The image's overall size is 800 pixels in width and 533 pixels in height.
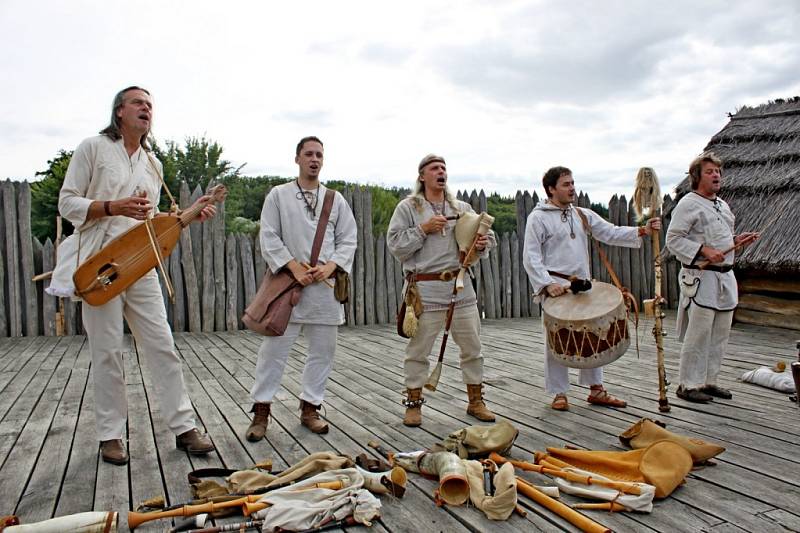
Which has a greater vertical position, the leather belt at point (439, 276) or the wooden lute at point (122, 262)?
the wooden lute at point (122, 262)

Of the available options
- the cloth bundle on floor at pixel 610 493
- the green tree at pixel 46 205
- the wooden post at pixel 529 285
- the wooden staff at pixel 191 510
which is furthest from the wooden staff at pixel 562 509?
the green tree at pixel 46 205

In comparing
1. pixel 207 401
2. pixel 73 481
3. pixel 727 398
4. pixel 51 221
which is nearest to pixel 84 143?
pixel 73 481

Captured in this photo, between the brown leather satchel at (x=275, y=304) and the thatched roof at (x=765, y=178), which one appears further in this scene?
the thatched roof at (x=765, y=178)

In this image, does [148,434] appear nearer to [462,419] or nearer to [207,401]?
[207,401]

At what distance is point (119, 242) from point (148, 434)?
1.22 metres

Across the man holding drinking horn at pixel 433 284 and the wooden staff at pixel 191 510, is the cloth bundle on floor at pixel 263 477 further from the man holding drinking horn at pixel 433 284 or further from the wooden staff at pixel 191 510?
the man holding drinking horn at pixel 433 284

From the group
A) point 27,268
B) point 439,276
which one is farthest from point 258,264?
point 439,276

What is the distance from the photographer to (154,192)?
328 centimetres

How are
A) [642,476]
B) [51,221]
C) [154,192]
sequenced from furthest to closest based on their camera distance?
[51,221] < [154,192] < [642,476]

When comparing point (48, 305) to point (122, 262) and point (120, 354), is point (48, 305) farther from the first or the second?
point (122, 262)

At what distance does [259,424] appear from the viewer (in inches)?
138

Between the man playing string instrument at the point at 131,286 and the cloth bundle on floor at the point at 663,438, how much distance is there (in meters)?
2.13

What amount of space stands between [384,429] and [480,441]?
0.78m

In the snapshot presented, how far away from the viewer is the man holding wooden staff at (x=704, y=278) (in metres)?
4.23
